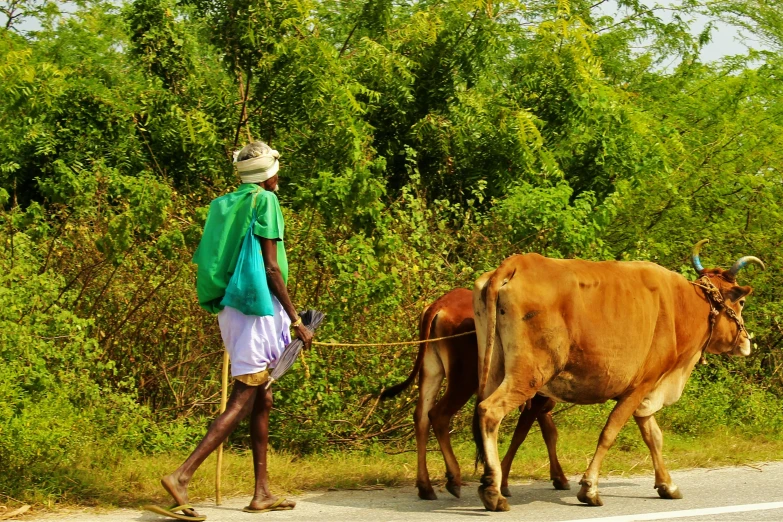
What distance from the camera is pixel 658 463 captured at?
6.86 m

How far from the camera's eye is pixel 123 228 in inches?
332

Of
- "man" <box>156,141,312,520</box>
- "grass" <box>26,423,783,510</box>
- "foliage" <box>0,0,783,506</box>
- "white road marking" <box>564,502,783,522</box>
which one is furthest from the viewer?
"foliage" <box>0,0,783,506</box>

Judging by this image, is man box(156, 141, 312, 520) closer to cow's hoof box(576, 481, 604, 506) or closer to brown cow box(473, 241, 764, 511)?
brown cow box(473, 241, 764, 511)

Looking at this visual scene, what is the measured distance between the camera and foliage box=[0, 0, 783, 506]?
26.9ft

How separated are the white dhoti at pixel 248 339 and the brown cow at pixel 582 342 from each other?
4.63ft

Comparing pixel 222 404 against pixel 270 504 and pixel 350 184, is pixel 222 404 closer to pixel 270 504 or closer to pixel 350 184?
pixel 270 504

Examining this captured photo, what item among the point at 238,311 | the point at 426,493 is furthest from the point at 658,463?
the point at 238,311

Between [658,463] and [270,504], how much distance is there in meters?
2.65

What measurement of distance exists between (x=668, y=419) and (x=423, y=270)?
2707 mm

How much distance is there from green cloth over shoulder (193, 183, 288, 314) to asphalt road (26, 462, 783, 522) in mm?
1343

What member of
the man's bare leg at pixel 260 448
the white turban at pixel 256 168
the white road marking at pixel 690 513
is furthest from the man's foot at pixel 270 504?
the white turban at pixel 256 168

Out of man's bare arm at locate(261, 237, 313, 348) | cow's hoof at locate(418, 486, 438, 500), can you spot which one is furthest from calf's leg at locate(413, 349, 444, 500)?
man's bare arm at locate(261, 237, 313, 348)

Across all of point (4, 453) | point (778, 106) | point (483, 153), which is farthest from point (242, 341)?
point (778, 106)

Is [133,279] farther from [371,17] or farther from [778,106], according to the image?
[778,106]
